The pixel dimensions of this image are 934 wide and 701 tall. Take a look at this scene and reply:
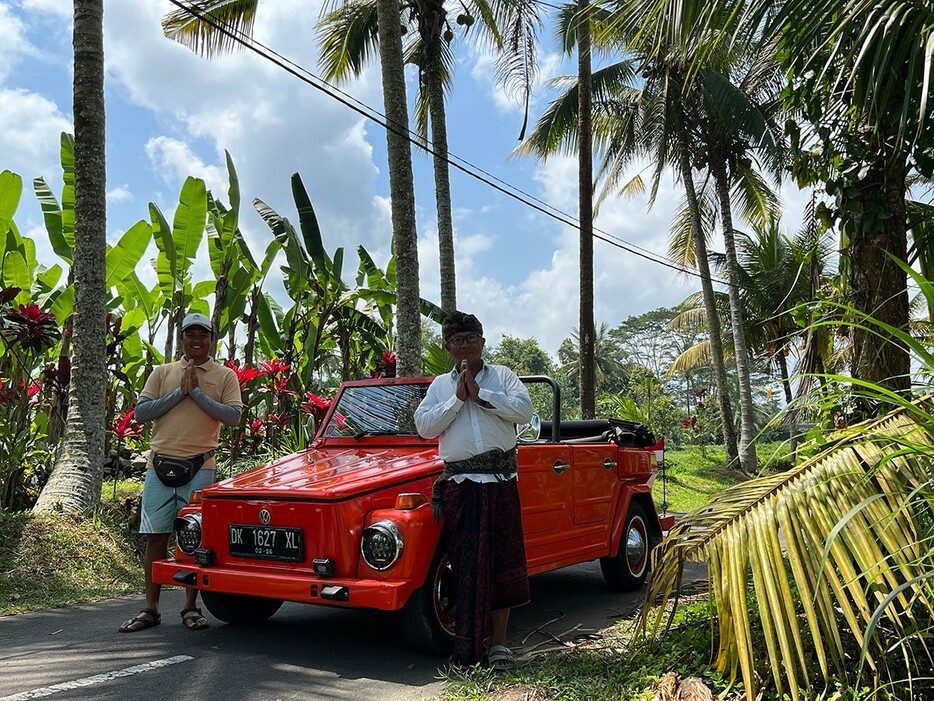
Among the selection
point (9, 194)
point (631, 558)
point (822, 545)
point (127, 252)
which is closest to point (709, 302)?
point (127, 252)

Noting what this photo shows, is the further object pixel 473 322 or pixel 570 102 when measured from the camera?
pixel 570 102

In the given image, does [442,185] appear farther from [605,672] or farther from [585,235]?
[605,672]

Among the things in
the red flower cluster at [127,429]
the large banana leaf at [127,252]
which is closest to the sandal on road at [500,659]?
the red flower cluster at [127,429]

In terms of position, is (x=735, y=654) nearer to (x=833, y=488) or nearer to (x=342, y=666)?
(x=833, y=488)

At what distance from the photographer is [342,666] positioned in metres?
4.61

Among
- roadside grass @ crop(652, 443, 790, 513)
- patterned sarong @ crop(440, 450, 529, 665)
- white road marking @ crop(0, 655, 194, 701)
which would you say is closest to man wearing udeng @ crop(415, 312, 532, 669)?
patterned sarong @ crop(440, 450, 529, 665)

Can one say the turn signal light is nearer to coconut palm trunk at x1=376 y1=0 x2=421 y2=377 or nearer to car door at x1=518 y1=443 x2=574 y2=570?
car door at x1=518 y1=443 x2=574 y2=570

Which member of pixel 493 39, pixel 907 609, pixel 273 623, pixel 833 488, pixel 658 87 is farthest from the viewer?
pixel 658 87

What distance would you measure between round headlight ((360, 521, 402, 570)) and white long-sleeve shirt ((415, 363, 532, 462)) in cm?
51

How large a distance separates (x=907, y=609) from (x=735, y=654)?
760 mm

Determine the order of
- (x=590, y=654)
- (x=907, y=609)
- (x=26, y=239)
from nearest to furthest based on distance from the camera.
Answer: (x=907, y=609) → (x=590, y=654) → (x=26, y=239)

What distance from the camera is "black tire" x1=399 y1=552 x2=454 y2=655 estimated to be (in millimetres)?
4574

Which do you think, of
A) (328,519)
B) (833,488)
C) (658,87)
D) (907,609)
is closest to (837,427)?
(833,488)

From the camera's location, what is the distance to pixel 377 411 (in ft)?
20.3
